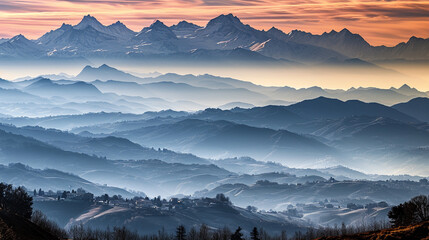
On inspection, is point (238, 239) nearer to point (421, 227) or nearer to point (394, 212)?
point (394, 212)

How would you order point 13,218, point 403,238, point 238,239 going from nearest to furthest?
1. point 403,238
2. point 13,218
3. point 238,239

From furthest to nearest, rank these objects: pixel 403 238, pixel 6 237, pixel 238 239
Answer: pixel 238 239, pixel 6 237, pixel 403 238

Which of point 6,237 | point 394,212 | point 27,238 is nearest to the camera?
point 6,237

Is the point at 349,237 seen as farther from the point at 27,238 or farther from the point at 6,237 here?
the point at 27,238

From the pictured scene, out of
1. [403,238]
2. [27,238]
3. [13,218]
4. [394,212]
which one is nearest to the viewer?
[403,238]

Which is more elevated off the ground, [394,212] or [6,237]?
[394,212]

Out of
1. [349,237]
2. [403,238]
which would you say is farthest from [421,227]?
[349,237]

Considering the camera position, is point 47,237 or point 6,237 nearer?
point 6,237

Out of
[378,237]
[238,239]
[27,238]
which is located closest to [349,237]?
[378,237]

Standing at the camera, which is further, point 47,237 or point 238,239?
point 238,239
